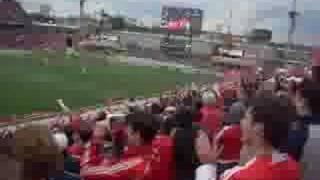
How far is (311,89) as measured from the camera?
4375mm

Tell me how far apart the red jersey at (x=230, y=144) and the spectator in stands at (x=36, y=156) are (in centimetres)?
209

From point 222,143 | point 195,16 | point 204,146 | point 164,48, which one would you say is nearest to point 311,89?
point 204,146

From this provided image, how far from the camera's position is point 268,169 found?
3.47 metres

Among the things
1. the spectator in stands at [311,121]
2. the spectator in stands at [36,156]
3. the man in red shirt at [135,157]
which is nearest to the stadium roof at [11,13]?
the man in red shirt at [135,157]

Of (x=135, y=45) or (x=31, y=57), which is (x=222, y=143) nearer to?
(x=31, y=57)

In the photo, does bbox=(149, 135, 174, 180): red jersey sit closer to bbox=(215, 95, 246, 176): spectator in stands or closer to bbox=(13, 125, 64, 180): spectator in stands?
bbox=(215, 95, 246, 176): spectator in stands

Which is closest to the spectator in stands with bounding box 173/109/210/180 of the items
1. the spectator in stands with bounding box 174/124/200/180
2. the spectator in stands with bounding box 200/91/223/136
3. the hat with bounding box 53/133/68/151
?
the spectator in stands with bounding box 174/124/200/180

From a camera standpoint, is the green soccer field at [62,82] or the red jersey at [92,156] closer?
the red jersey at [92,156]

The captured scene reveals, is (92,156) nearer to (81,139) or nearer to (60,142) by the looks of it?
(60,142)

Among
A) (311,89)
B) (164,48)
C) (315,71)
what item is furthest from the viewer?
(164,48)

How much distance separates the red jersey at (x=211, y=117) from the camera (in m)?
6.82

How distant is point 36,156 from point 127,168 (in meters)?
1.24

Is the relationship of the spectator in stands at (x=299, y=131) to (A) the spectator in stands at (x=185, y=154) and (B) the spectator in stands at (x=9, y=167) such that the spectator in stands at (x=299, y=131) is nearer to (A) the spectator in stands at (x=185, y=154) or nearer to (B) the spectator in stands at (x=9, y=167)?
(A) the spectator in stands at (x=185, y=154)

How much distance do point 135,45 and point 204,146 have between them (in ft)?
202
